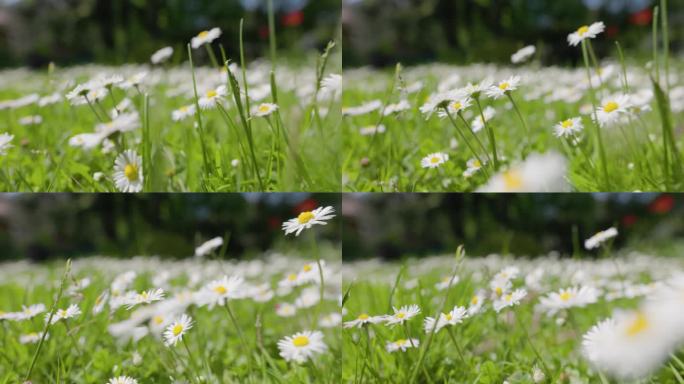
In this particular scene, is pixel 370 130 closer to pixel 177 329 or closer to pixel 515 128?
pixel 515 128

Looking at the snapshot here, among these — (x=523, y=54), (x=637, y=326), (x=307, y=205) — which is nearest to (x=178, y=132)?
(x=307, y=205)

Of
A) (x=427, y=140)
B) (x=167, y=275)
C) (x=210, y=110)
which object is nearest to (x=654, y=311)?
(x=427, y=140)

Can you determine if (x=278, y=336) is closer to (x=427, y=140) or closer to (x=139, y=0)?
(x=427, y=140)

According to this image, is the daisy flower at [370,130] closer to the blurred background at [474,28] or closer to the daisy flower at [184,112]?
the blurred background at [474,28]

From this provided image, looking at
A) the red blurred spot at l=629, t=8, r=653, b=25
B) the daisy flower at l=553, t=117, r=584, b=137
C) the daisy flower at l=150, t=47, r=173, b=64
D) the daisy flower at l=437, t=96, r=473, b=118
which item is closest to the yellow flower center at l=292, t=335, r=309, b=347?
the daisy flower at l=437, t=96, r=473, b=118

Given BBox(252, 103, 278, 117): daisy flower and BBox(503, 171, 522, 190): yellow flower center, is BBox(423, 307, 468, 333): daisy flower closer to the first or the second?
BBox(503, 171, 522, 190): yellow flower center

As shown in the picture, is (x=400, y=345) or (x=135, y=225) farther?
(x=135, y=225)
